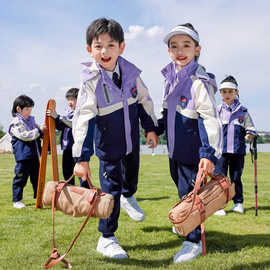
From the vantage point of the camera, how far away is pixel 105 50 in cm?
315

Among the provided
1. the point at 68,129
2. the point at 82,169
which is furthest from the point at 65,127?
the point at 82,169

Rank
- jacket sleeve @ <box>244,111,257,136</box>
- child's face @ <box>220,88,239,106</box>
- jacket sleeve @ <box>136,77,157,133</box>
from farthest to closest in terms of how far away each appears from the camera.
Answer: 1. child's face @ <box>220,88,239,106</box>
2. jacket sleeve @ <box>244,111,257,136</box>
3. jacket sleeve @ <box>136,77,157,133</box>

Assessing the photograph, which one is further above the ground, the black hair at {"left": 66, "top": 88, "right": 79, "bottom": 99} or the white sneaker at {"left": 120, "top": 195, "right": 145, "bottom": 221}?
the black hair at {"left": 66, "top": 88, "right": 79, "bottom": 99}

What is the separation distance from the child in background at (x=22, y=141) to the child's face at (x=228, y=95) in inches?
Answer: 147

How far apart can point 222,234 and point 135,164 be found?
1.56 m

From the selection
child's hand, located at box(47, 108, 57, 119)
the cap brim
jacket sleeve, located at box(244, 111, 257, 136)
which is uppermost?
the cap brim

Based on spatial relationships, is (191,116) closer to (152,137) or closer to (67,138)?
(152,137)

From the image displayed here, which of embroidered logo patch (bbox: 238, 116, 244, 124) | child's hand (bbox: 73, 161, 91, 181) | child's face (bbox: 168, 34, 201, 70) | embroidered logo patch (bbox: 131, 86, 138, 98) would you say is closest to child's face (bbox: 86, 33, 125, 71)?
embroidered logo patch (bbox: 131, 86, 138, 98)

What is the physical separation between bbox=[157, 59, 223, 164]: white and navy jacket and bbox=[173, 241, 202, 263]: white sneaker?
35.0 inches

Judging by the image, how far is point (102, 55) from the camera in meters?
3.17

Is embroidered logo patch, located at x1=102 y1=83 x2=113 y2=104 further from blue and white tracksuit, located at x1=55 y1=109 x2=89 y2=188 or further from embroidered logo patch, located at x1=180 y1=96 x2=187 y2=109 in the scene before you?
blue and white tracksuit, located at x1=55 y1=109 x2=89 y2=188

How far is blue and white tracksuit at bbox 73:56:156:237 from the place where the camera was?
313 cm

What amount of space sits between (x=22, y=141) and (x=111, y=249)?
12.6 feet

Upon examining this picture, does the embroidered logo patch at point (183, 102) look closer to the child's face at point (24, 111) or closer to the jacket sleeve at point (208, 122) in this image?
the jacket sleeve at point (208, 122)
